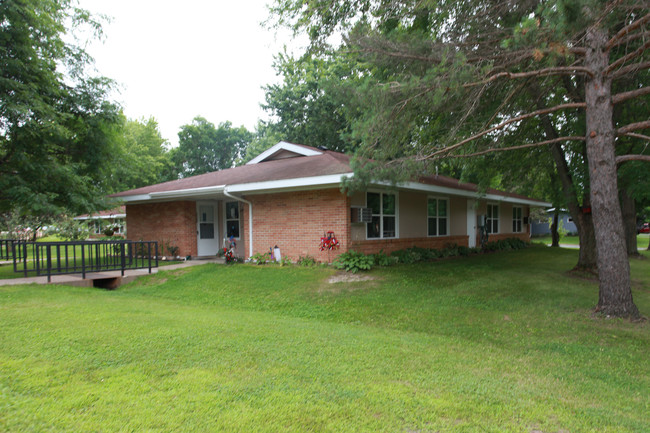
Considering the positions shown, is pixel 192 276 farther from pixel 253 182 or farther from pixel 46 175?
pixel 46 175

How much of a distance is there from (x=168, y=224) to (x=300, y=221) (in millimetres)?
5880

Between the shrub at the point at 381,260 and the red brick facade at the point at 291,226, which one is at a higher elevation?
the red brick facade at the point at 291,226

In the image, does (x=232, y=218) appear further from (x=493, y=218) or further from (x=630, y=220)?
(x=630, y=220)

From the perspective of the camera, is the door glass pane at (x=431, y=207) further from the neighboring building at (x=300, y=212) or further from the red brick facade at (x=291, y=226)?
the red brick facade at (x=291, y=226)

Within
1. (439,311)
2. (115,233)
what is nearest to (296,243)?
(439,311)

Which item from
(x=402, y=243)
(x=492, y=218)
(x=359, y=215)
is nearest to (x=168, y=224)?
(x=359, y=215)

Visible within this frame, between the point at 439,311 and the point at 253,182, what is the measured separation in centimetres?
624

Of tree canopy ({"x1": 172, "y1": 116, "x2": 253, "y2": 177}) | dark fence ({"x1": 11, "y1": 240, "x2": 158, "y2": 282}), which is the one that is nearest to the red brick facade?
dark fence ({"x1": 11, "y1": 240, "x2": 158, "y2": 282})

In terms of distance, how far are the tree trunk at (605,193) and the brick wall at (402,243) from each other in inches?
218

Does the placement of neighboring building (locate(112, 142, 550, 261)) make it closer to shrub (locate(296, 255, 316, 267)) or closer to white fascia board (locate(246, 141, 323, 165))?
white fascia board (locate(246, 141, 323, 165))

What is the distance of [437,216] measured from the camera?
1421 centimetres

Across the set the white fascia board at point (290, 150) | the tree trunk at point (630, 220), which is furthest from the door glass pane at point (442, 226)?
the tree trunk at point (630, 220)

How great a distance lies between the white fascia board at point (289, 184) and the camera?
31.0 ft

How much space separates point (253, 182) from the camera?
35.7 ft
